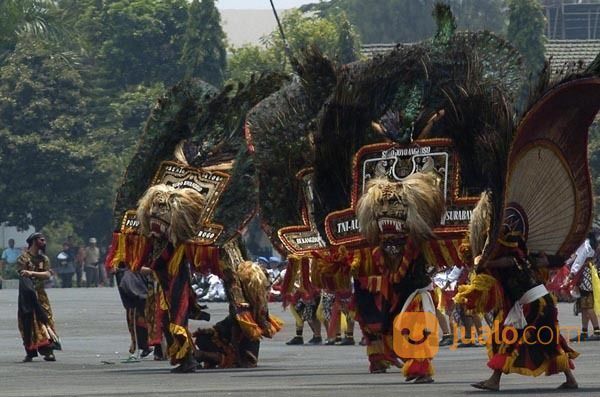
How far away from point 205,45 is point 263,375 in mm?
47710

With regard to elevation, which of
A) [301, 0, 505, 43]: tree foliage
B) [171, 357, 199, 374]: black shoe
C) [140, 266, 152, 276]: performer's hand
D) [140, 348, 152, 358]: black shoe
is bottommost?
[140, 348, 152, 358]: black shoe

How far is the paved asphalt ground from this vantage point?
15672 mm

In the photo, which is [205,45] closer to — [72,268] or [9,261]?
[72,268]

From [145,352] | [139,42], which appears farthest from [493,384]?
[139,42]

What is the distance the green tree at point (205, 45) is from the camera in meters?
64.9

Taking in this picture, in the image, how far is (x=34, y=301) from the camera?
22422 mm

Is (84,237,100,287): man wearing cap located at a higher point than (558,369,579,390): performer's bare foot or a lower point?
lower

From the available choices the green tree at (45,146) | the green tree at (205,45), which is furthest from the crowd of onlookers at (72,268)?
the green tree at (205,45)

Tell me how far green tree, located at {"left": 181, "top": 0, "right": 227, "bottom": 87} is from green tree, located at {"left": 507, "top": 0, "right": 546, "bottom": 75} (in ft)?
33.7

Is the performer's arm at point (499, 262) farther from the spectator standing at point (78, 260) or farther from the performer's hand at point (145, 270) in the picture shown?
the spectator standing at point (78, 260)

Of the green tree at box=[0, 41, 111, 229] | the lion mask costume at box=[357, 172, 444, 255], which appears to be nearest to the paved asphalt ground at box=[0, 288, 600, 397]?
the lion mask costume at box=[357, 172, 444, 255]

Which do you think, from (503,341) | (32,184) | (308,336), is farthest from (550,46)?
(503,341)

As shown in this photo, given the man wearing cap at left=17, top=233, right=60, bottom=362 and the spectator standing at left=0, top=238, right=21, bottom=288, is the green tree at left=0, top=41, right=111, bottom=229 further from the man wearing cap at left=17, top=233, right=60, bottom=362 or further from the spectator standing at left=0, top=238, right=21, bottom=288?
the man wearing cap at left=17, top=233, right=60, bottom=362

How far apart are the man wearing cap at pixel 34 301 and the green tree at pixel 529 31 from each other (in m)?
37.9
